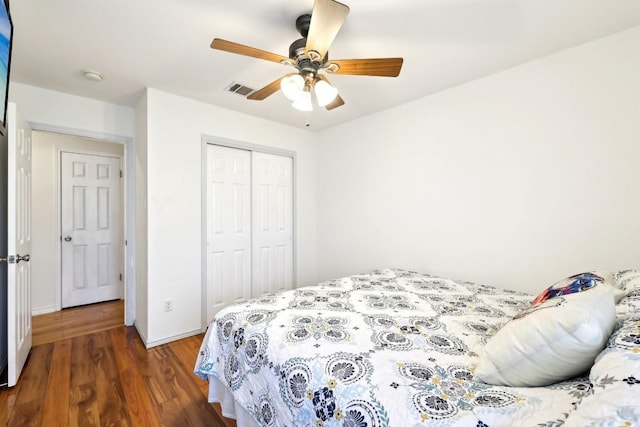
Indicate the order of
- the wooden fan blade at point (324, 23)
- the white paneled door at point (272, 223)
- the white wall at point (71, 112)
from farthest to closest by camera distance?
the white paneled door at point (272, 223) < the white wall at point (71, 112) < the wooden fan blade at point (324, 23)

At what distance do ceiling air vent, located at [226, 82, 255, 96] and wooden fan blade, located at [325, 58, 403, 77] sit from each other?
1.17 m

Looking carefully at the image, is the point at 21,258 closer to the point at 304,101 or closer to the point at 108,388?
the point at 108,388

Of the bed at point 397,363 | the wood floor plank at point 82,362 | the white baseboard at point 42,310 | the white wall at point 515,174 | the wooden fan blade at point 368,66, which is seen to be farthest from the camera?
the white baseboard at point 42,310

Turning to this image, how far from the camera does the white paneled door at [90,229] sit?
11.7ft

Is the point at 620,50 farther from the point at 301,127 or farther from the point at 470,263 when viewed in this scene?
the point at 301,127

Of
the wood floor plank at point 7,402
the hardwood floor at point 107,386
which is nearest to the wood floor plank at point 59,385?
the hardwood floor at point 107,386

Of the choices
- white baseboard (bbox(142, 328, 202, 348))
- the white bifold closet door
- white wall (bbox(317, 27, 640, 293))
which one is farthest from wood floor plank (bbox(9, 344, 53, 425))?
white wall (bbox(317, 27, 640, 293))

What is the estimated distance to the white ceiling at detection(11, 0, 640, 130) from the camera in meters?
1.58

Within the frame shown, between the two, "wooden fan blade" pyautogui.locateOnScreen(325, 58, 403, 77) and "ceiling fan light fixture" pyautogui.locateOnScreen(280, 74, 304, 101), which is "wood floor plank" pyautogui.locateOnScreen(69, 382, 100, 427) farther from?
"wooden fan blade" pyautogui.locateOnScreen(325, 58, 403, 77)

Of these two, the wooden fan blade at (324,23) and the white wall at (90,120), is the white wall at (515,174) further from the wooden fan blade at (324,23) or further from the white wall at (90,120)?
the white wall at (90,120)

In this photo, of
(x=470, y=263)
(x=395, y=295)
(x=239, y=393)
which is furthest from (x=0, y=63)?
(x=470, y=263)

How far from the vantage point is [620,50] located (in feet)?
5.87

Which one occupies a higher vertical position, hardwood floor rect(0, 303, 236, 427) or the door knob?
the door knob

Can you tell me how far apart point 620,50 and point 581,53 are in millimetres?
187
